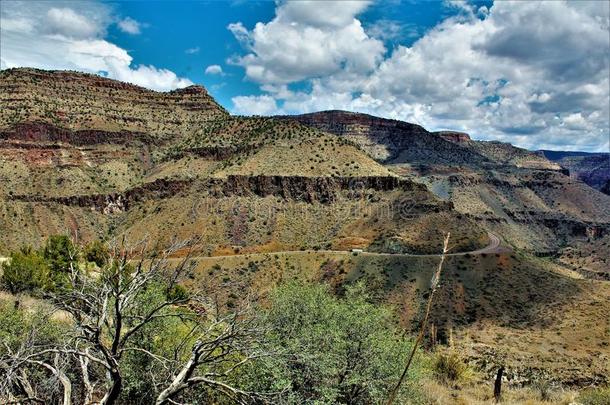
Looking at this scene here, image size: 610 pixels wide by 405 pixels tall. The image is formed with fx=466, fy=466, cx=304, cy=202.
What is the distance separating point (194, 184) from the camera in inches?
4464

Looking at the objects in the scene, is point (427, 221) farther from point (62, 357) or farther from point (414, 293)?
point (62, 357)

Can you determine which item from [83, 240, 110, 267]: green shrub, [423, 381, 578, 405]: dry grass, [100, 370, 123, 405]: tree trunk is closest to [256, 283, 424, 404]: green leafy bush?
Answer: [423, 381, 578, 405]: dry grass

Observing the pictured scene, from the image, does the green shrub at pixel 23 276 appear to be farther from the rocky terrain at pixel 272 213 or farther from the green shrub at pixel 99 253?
the rocky terrain at pixel 272 213

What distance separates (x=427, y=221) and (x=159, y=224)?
192ft

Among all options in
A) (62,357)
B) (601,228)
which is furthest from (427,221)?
(601,228)

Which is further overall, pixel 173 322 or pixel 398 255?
pixel 398 255

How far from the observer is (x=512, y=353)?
2197 inches

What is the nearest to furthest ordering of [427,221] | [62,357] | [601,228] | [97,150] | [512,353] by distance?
[62,357] → [512,353] → [427,221] → [97,150] → [601,228]

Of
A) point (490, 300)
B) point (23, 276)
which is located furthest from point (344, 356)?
point (490, 300)

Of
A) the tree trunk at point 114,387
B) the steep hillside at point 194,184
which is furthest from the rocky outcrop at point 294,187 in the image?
the tree trunk at point 114,387

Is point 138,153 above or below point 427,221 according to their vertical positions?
above

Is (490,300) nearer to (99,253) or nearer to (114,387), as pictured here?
(99,253)

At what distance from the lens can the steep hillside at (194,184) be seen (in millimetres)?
98062

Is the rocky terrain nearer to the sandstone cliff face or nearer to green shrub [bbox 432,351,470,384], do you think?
the sandstone cliff face
